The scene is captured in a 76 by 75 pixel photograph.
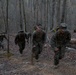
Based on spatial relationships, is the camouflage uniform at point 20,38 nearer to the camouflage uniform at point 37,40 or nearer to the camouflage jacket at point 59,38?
the camouflage uniform at point 37,40

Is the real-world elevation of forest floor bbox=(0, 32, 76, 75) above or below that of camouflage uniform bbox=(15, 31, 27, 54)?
below

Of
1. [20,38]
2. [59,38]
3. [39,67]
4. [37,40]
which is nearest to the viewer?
[59,38]

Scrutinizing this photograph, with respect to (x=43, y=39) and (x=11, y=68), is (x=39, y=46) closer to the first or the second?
(x=43, y=39)

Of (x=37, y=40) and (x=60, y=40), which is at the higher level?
(x=60, y=40)

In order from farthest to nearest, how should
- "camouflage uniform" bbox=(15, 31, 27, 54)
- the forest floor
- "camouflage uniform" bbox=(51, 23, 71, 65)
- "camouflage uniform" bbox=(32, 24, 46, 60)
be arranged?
"camouflage uniform" bbox=(15, 31, 27, 54) < "camouflage uniform" bbox=(32, 24, 46, 60) < "camouflage uniform" bbox=(51, 23, 71, 65) < the forest floor

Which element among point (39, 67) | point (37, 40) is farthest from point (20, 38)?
point (39, 67)

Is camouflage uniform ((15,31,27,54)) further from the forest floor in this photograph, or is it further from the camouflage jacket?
the camouflage jacket

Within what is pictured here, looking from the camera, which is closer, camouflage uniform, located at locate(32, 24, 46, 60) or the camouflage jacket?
the camouflage jacket

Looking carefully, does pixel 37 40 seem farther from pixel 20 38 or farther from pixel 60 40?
pixel 20 38

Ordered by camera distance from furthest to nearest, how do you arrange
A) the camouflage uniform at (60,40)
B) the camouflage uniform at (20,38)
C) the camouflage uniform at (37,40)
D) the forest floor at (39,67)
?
the camouflage uniform at (20,38) → the camouflage uniform at (37,40) → the camouflage uniform at (60,40) → the forest floor at (39,67)

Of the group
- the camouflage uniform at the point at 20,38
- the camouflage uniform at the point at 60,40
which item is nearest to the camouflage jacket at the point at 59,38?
the camouflage uniform at the point at 60,40

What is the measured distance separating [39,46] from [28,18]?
39011 mm

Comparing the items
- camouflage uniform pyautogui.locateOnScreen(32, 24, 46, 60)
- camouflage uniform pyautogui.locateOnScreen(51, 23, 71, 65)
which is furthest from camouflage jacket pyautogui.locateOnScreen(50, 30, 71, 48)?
camouflage uniform pyautogui.locateOnScreen(32, 24, 46, 60)

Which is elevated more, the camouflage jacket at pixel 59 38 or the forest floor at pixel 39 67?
the camouflage jacket at pixel 59 38
